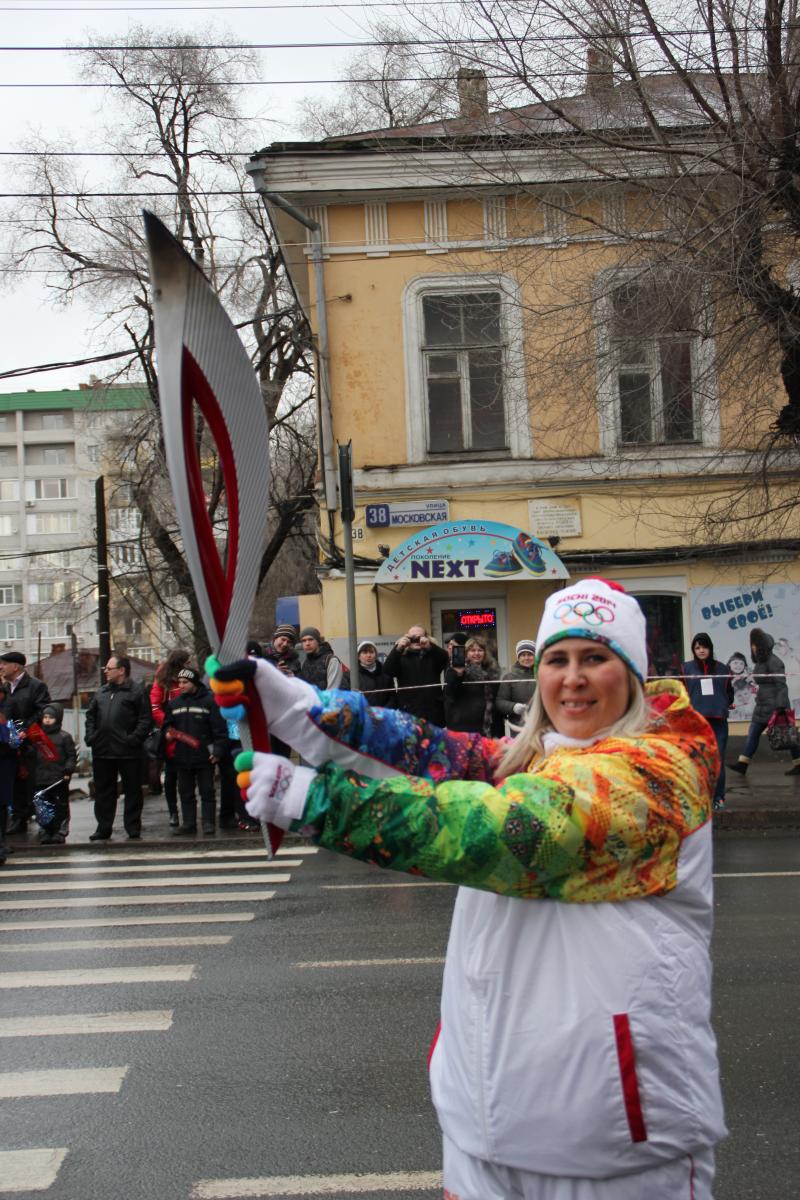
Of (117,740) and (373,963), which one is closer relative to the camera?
(373,963)

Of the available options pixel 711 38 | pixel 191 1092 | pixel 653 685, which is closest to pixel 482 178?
pixel 711 38

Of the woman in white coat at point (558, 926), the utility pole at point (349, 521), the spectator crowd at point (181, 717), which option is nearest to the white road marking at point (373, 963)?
the woman in white coat at point (558, 926)

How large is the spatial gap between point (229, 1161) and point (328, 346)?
1369 centimetres

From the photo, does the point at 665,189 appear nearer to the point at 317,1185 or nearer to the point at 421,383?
the point at 421,383

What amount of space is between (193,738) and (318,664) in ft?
4.68

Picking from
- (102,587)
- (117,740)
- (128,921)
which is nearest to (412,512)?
(117,740)

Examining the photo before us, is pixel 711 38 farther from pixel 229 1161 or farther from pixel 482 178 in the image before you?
pixel 229 1161

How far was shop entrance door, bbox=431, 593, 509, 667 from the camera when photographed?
675 inches

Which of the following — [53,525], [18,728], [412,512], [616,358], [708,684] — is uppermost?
[53,525]

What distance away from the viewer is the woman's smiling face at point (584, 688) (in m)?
2.37

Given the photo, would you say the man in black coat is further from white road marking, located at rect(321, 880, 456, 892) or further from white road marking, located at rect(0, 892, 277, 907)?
white road marking, located at rect(321, 880, 456, 892)

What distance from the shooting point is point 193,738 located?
12.3m

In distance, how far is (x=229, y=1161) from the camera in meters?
4.43

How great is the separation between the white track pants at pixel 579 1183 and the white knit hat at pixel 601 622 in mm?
881
